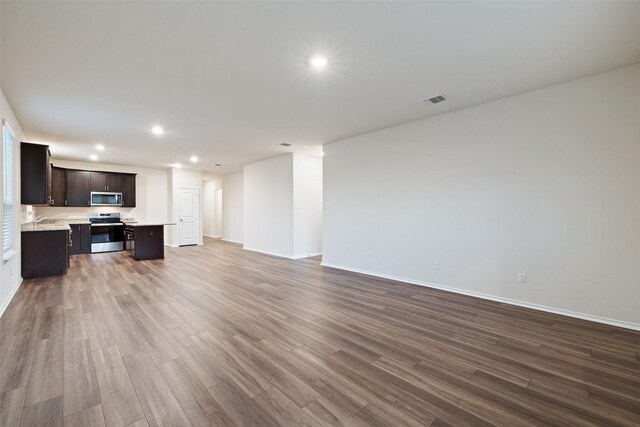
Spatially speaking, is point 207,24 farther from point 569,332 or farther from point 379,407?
point 569,332

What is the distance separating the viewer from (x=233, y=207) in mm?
10812

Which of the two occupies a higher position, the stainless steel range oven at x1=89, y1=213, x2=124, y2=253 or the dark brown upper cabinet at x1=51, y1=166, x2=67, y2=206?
the dark brown upper cabinet at x1=51, y1=166, x2=67, y2=206

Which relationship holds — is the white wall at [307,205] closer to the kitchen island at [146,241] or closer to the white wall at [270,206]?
the white wall at [270,206]

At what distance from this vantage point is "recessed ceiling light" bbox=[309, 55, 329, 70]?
108 inches

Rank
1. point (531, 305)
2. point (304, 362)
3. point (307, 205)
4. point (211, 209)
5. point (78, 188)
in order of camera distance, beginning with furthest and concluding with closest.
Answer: point (211, 209) < point (78, 188) < point (307, 205) < point (531, 305) < point (304, 362)

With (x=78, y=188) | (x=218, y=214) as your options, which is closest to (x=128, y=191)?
(x=78, y=188)

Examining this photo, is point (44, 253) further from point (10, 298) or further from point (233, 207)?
point (233, 207)

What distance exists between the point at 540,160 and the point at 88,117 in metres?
6.67

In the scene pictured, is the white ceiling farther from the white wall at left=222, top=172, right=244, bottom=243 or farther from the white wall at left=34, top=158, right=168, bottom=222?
the white wall at left=222, top=172, right=244, bottom=243

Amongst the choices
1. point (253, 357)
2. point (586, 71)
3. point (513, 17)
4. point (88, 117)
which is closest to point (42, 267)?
point (88, 117)

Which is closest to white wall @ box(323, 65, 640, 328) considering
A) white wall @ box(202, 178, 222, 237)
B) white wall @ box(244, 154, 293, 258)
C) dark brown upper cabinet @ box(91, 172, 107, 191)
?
white wall @ box(244, 154, 293, 258)

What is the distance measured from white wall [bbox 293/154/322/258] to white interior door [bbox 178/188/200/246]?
4.91m

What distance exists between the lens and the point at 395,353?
2418 millimetres

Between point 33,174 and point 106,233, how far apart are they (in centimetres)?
389
